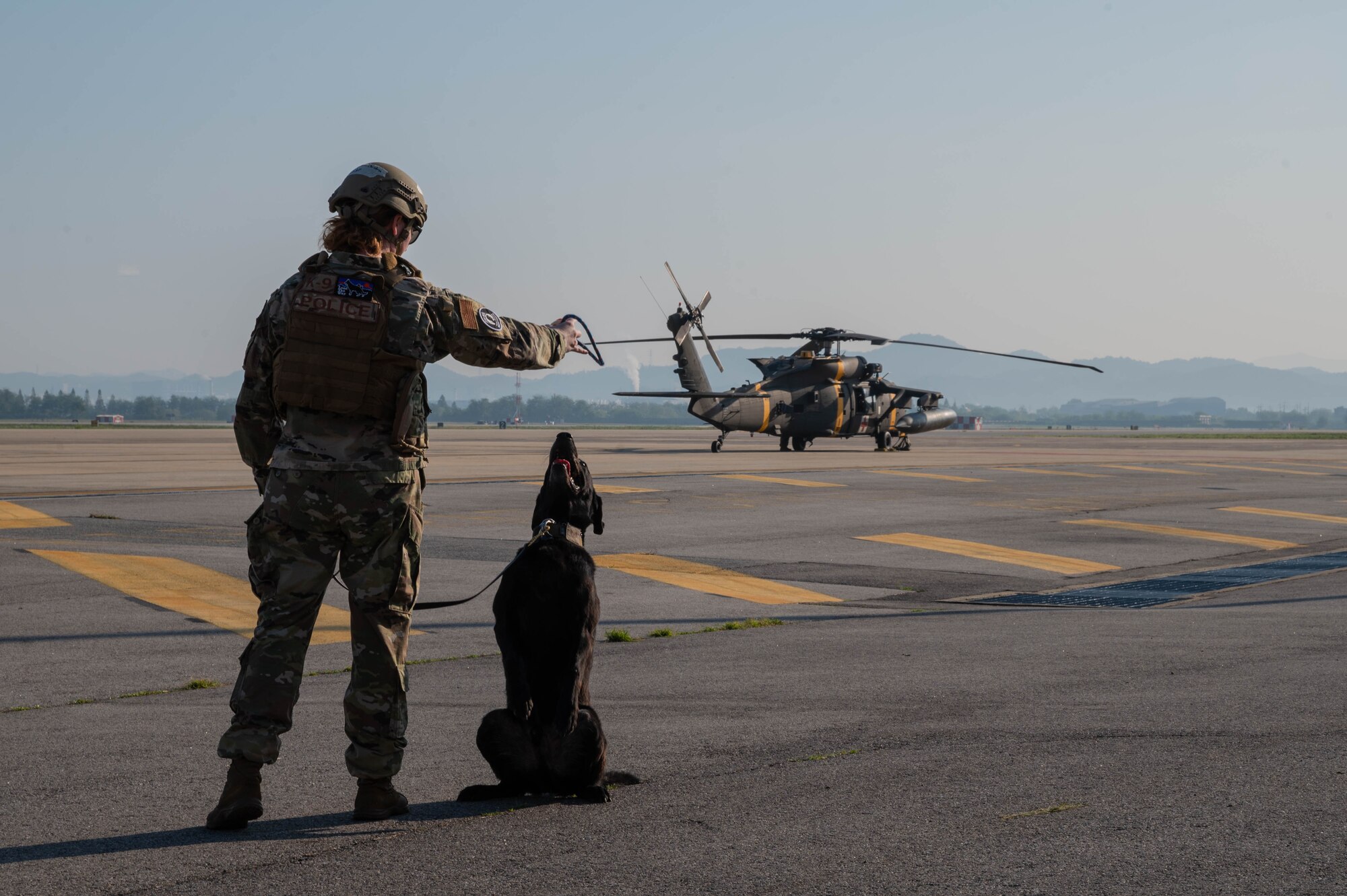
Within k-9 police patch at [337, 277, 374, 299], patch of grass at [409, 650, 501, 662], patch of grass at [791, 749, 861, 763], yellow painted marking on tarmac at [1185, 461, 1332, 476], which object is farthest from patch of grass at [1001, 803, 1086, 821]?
yellow painted marking on tarmac at [1185, 461, 1332, 476]

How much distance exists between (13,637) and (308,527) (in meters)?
5.71

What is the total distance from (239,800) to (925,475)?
28.8 m

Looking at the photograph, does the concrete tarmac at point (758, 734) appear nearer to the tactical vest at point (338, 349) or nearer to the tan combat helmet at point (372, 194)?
the tactical vest at point (338, 349)

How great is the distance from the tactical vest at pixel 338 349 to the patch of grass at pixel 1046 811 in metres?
2.79

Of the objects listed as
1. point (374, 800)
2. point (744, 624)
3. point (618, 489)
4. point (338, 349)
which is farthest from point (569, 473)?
point (618, 489)

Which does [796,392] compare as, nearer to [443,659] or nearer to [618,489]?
[618,489]

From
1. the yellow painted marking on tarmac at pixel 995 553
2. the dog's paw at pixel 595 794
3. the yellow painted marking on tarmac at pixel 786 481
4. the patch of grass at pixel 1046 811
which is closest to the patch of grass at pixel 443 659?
the dog's paw at pixel 595 794

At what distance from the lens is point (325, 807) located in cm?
511

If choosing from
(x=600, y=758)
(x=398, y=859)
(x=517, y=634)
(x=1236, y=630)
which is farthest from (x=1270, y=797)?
(x=1236, y=630)

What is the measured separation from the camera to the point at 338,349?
16.2 ft

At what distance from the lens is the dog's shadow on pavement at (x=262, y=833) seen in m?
4.46

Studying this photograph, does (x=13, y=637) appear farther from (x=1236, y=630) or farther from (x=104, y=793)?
(x=1236, y=630)

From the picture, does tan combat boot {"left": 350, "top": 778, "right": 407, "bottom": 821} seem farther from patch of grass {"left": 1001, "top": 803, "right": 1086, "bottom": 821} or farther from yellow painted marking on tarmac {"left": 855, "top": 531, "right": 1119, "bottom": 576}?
yellow painted marking on tarmac {"left": 855, "top": 531, "right": 1119, "bottom": 576}

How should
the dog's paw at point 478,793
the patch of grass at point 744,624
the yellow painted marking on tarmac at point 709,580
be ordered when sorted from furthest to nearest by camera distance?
the yellow painted marking on tarmac at point 709,580
the patch of grass at point 744,624
the dog's paw at point 478,793
